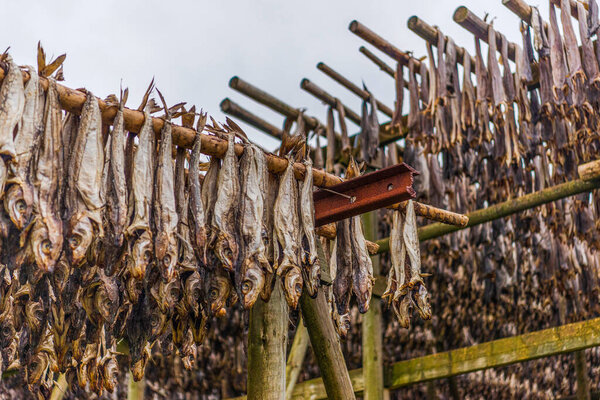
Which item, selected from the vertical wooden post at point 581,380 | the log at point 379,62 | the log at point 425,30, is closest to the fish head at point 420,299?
the log at point 425,30

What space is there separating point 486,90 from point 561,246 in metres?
1.91

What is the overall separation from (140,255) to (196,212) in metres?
0.33

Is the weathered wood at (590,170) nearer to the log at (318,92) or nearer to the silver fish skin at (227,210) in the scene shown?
the silver fish skin at (227,210)

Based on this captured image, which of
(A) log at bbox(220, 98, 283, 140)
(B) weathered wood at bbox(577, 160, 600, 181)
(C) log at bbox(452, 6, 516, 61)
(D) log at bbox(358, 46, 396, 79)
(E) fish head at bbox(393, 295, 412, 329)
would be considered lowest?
(E) fish head at bbox(393, 295, 412, 329)

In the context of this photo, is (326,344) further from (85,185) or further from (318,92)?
(318,92)

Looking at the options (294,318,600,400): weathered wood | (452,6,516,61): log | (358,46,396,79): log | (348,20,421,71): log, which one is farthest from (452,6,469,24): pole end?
(294,318,600,400): weathered wood

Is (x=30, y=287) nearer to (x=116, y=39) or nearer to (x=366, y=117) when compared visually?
(x=366, y=117)

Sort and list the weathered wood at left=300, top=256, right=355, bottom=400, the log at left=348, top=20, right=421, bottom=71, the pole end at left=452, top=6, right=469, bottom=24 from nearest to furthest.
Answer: the weathered wood at left=300, top=256, right=355, bottom=400
the pole end at left=452, top=6, right=469, bottom=24
the log at left=348, top=20, right=421, bottom=71

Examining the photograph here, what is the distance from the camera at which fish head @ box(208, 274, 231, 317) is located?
3176 mm

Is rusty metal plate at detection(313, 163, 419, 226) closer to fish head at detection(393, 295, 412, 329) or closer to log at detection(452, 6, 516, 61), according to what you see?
fish head at detection(393, 295, 412, 329)

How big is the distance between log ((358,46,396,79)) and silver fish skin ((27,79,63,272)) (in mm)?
4700

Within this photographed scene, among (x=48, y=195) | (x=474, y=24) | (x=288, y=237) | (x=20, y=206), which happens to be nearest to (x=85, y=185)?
(x=48, y=195)

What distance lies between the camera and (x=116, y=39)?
1396cm

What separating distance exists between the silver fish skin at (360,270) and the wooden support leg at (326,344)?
0.37m
